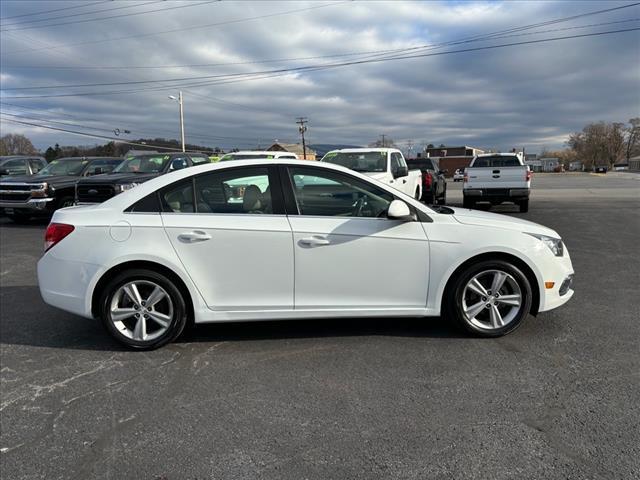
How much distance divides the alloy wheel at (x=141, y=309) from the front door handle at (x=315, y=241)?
125 centimetres

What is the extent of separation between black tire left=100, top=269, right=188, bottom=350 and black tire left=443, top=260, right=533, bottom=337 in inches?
90.9

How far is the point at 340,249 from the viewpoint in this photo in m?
4.06

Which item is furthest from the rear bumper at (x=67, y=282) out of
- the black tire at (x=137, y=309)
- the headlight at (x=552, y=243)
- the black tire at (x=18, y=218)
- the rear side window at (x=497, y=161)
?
the rear side window at (x=497, y=161)

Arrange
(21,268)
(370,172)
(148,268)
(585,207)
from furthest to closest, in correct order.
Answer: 1. (585,207)
2. (370,172)
3. (21,268)
4. (148,268)

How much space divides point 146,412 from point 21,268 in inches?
227

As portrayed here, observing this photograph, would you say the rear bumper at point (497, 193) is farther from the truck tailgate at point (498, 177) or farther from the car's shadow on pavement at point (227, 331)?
the car's shadow on pavement at point (227, 331)

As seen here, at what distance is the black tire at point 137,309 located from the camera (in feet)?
13.3

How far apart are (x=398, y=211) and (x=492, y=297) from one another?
3.72 ft

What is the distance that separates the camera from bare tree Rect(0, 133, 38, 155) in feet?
281

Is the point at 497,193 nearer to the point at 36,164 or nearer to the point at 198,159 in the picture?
the point at 198,159

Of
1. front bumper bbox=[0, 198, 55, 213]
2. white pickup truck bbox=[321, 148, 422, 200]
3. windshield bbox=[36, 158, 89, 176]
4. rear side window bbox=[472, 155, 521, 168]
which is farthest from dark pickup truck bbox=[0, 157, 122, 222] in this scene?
rear side window bbox=[472, 155, 521, 168]

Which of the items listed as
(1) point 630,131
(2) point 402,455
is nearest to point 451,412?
(2) point 402,455

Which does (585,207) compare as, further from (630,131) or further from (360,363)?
(630,131)

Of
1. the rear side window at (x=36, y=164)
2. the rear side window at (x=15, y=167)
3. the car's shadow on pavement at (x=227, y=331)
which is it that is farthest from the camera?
the rear side window at (x=36, y=164)
